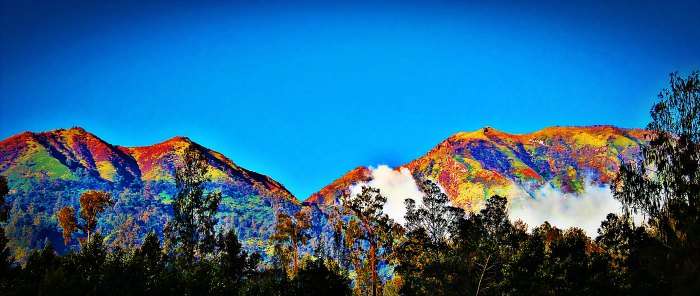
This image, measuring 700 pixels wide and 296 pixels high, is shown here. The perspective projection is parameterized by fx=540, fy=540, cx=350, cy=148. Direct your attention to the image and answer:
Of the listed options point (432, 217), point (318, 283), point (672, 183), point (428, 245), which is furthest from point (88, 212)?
point (672, 183)

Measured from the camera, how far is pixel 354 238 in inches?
3514

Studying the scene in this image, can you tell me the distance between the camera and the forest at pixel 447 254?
44219mm

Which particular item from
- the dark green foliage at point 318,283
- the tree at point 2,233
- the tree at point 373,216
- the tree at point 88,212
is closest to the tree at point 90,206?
the tree at point 88,212

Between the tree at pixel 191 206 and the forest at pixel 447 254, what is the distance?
0.18m

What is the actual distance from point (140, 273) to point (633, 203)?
48.5 m

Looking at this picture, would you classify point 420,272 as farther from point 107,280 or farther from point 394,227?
point 107,280

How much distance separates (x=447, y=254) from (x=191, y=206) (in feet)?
122

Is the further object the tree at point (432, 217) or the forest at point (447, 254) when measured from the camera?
the tree at point (432, 217)

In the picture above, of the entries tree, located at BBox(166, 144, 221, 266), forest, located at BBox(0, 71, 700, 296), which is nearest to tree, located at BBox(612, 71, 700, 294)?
forest, located at BBox(0, 71, 700, 296)

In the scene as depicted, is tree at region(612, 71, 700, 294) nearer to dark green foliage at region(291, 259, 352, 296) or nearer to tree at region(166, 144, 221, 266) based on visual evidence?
dark green foliage at region(291, 259, 352, 296)

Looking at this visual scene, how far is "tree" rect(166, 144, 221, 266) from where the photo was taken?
77.5m

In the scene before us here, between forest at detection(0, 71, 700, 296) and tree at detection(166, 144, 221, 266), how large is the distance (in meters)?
0.18

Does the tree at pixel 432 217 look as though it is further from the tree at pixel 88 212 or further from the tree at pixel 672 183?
the tree at pixel 88 212

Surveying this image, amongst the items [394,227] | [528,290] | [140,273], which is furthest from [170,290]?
[528,290]
